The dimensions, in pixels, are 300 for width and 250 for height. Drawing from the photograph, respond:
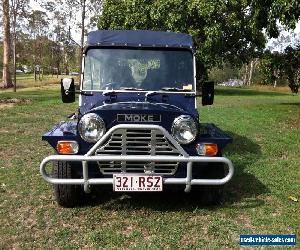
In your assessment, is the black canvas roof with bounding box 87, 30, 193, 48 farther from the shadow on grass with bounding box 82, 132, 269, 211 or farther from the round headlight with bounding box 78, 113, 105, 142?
the shadow on grass with bounding box 82, 132, 269, 211

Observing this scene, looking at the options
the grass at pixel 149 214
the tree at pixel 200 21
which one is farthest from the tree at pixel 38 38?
the grass at pixel 149 214

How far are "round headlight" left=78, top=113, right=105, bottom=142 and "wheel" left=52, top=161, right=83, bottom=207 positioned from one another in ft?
1.61

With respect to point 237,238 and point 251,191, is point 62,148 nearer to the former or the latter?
point 237,238

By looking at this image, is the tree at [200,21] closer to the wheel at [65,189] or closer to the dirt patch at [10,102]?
the dirt patch at [10,102]

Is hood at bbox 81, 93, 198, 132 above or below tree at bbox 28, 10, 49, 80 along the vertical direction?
below

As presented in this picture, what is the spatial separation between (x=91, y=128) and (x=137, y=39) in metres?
1.98

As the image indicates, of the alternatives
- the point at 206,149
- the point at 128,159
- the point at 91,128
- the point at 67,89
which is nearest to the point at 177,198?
the point at 206,149

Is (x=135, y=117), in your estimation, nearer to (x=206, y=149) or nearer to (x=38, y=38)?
(x=206, y=149)

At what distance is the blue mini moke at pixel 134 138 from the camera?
4.60 metres

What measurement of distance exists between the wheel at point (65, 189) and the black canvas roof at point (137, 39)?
6.32 feet

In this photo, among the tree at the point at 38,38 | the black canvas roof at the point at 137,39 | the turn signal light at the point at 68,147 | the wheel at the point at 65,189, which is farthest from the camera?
the tree at the point at 38,38

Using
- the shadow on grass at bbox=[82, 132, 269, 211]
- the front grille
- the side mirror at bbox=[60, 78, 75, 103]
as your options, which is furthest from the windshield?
the shadow on grass at bbox=[82, 132, 269, 211]

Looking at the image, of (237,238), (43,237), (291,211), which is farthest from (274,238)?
(43,237)

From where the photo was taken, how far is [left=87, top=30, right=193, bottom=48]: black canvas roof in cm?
598
